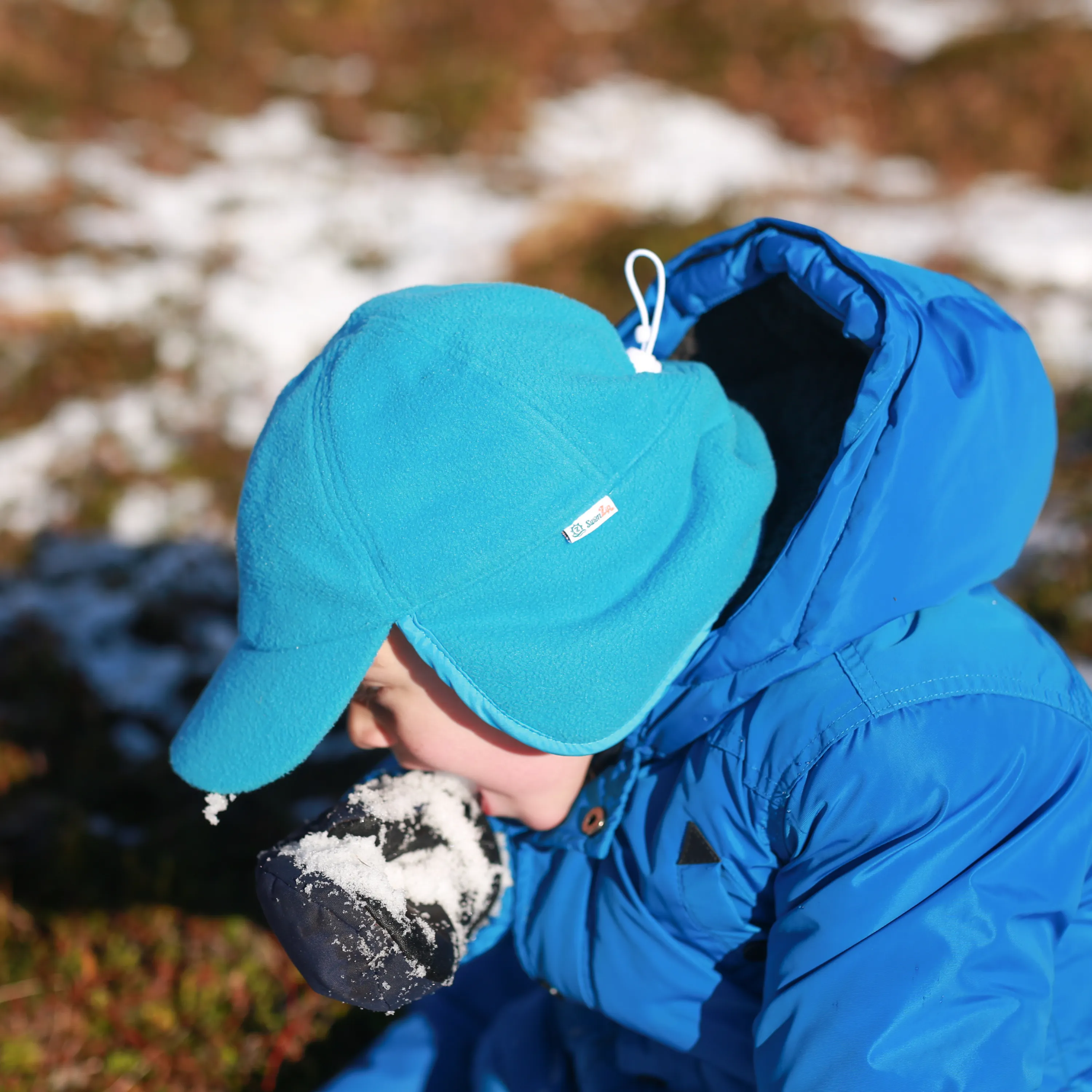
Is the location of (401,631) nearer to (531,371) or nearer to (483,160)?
(531,371)

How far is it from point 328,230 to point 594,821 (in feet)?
16.1

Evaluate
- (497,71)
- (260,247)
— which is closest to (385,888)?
(260,247)

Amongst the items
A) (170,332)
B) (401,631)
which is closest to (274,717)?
(401,631)

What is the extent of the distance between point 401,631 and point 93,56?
7.65m

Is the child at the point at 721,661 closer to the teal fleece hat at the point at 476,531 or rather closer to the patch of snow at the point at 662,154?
the teal fleece hat at the point at 476,531

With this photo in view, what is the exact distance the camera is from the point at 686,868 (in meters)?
1.62

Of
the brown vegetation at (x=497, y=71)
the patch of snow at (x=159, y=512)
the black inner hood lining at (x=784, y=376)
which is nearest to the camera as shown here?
the black inner hood lining at (x=784, y=376)

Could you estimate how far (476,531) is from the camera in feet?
4.65

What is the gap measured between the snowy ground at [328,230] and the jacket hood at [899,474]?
3.03 metres

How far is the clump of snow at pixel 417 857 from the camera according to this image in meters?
1.70

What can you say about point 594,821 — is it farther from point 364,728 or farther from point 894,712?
point 894,712

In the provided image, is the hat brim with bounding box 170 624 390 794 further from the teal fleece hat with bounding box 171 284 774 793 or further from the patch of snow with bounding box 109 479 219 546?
the patch of snow with bounding box 109 479 219 546

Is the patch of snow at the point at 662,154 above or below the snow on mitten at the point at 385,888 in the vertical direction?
below

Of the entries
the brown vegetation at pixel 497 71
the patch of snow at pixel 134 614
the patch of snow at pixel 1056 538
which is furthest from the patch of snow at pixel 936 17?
the patch of snow at pixel 134 614
